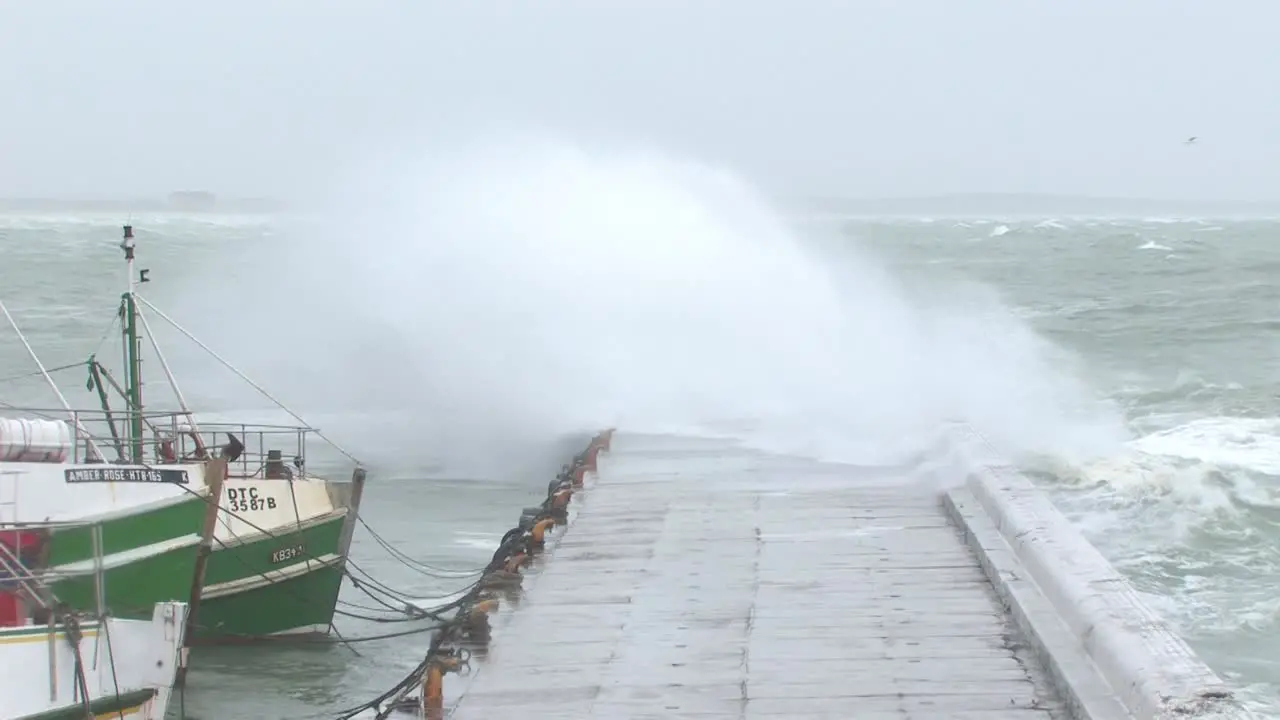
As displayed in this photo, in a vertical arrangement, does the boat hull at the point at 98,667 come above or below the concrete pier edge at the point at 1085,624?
below

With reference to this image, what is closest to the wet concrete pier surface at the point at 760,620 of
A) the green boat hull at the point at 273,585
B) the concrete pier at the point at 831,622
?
the concrete pier at the point at 831,622

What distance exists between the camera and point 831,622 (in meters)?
11.1

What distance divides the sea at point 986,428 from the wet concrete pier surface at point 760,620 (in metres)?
0.89

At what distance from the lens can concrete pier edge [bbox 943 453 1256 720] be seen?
822 cm

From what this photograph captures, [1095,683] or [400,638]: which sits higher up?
[1095,683]

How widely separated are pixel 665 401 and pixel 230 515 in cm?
1049

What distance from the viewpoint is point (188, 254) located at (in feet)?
330

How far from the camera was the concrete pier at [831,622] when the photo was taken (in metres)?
9.15

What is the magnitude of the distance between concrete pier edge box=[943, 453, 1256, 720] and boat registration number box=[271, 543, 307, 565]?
668 cm

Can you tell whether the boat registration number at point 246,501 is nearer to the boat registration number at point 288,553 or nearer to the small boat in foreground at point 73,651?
the boat registration number at point 288,553

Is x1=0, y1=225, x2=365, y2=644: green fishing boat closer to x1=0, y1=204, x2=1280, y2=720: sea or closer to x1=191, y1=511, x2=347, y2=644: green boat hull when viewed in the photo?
x1=191, y1=511, x2=347, y2=644: green boat hull

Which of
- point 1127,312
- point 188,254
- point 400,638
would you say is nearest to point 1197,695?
point 400,638

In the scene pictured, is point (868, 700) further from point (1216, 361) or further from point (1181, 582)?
point (1216, 361)

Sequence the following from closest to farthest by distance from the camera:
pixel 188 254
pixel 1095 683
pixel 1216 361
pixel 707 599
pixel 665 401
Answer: pixel 1095 683 → pixel 707 599 → pixel 665 401 → pixel 1216 361 → pixel 188 254
